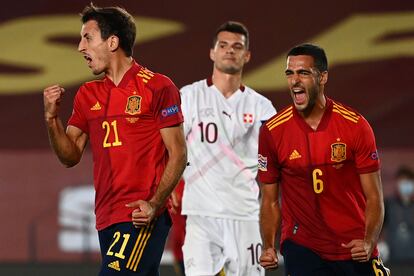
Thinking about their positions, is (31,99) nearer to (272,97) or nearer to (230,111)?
(272,97)

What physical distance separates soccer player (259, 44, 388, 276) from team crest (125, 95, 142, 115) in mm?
830

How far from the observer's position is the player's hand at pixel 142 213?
207 inches

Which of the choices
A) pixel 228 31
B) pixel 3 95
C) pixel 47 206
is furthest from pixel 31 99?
pixel 228 31

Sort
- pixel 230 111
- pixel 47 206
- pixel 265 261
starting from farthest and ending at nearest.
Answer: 1. pixel 47 206
2. pixel 230 111
3. pixel 265 261

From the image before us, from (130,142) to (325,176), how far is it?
3.51 feet

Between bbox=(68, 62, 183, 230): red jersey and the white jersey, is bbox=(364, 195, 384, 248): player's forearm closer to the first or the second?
bbox=(68, 62, 183, 230): red jersey

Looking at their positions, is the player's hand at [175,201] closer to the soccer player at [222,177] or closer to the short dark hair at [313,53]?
the soccer player at [222,177]

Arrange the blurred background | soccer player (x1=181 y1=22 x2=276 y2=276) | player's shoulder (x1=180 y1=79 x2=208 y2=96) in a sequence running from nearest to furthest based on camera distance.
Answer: soccer player (x1=181 y1=22 x2=276 y2=276), player's shoulder (x1=180 y1=79 x2=208 y2=96), the blurred background

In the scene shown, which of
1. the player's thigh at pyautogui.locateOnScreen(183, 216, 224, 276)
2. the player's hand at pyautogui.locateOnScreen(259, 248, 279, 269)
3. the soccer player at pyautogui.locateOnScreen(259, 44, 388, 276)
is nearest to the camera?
the player's hand at pyautogui.locateOnScreen(259, 248, 279, 269)

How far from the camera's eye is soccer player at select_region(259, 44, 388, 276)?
573 centimetres

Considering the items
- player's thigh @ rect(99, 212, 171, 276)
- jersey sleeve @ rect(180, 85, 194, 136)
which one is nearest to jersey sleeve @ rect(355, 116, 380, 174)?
player's thigh @ rect(99, 212, 171, 276)

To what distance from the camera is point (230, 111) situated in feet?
25.4

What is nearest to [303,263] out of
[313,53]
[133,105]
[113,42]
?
[313,53]

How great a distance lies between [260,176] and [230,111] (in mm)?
1873
